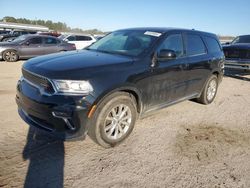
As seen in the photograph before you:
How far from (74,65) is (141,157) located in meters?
1.65

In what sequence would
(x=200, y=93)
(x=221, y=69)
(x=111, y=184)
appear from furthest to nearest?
(x=221, y=69)
(x=200, y=93)
(x=111, y=184)

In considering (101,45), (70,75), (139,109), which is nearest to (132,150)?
(139,109)

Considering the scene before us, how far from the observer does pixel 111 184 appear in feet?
9.64

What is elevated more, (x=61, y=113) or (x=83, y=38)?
(x=83, y=38)

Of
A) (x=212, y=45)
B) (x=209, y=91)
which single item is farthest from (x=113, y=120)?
(x=212, y=45)

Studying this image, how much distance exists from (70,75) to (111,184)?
1485 mm

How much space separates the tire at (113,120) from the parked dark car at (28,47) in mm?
11138

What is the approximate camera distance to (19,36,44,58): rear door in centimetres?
1343

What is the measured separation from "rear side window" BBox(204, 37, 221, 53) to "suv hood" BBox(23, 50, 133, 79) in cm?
285

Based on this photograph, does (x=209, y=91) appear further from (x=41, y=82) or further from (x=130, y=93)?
(x=41, y=82)

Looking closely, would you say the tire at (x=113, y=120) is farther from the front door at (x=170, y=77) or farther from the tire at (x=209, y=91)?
the tire at (x=209, y=91)

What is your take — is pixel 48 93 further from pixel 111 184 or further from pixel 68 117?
pixel 111 184

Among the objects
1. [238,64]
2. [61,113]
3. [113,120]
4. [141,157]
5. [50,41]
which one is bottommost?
[141,157]

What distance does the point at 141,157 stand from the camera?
3576mm
